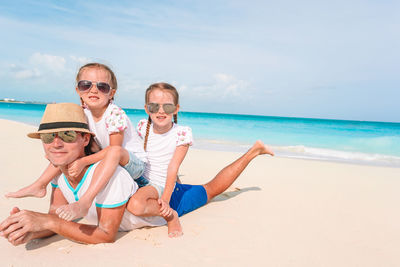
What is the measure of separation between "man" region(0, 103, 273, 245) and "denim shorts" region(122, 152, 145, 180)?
11cm

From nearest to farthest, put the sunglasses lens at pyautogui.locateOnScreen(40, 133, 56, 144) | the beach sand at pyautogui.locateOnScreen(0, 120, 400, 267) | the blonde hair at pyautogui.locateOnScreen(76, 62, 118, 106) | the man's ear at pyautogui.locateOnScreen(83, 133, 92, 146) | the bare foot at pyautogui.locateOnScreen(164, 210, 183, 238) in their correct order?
the sunglasses lens at pyautogui.locateOnScreen(40, 133, 56, 144)
the beach sand at pyautogui.locateOnScreen(0, 120, 400, 267)
the man's ear at pyautogui.locateOnScreen(83, 133, 92, 146)
the bare foot at pyautogui.locateOnScreen(164, 210, 183, 238)
the blonde hair at pyautogui.locateOnScreen(76, 62, 118, 106)

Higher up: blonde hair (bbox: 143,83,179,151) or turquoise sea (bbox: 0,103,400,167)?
blonde hair (bbox: 143,83,179,151)

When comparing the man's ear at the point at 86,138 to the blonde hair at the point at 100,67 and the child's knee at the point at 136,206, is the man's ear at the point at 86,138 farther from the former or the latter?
the blonde hair at the point at 100,67

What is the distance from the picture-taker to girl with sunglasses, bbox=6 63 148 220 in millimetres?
2496

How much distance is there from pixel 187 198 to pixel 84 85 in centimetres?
176

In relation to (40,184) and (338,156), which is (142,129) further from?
(338,156)

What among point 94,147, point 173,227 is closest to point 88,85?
point 94,147

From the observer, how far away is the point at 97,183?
238 cm

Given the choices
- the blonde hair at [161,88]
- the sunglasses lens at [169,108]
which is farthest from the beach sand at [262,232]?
the sunglasses lens at [169,108]

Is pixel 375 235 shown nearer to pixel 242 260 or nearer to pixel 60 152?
pixel 242 260

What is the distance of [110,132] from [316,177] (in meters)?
4.67

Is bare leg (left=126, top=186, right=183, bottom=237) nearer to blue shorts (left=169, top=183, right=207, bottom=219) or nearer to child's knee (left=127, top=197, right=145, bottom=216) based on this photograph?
child's knee (left=127, top=197, right=145, bottom=216)

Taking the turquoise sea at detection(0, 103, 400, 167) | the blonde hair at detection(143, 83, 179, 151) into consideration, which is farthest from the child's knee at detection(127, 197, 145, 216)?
the turquoise sea at detection(0, 103, 400, 167)

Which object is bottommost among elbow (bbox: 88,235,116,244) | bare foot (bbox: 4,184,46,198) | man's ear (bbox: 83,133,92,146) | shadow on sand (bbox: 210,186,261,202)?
shadow on sand (bbox: 210,186,261,202)
